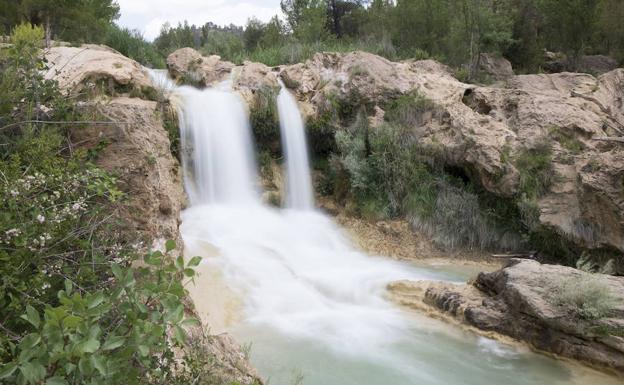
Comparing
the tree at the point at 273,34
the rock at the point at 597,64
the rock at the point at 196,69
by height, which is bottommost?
the rock at the point at 196,69

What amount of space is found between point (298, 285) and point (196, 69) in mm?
7285

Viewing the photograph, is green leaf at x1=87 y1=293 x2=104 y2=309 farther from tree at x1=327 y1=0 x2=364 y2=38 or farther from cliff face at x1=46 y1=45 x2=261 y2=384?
tree at x1=327 y1=0 x2=364 y2=38

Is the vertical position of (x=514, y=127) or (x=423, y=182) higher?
(x=514, y=127)

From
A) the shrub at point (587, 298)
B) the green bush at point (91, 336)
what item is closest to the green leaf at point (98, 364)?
the green bush at point (91, 336)

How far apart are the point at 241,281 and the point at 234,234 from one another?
1.77 metres

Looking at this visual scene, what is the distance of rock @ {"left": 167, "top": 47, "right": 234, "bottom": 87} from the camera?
12352 mm

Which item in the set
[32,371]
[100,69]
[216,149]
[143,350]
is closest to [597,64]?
[216,149]

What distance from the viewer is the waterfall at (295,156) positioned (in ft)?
36.8

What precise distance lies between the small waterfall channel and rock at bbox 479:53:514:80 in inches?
347

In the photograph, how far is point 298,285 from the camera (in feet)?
24.7

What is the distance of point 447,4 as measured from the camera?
1942cm

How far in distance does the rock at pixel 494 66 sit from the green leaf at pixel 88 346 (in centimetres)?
1755

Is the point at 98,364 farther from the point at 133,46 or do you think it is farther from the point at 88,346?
the point at 133,46

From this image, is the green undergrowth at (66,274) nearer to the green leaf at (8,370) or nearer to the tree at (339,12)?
the green leaf at (8,370)
